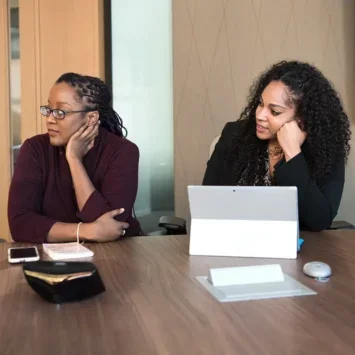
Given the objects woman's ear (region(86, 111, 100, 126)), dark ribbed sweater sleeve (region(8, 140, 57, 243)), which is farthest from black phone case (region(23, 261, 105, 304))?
woman's ear (region(86, 111, 100, 126))

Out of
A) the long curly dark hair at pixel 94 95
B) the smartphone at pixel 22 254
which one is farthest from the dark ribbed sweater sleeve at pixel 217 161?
the smartphone at pixel 22 254

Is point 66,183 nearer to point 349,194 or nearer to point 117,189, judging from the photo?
point 117,189

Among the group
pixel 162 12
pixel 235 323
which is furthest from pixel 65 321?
pixel 162 12

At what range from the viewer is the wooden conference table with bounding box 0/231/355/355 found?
760 mm

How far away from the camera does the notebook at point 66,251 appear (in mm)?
1267

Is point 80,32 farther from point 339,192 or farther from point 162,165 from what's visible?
point 339,192

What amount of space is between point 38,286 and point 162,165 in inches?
78.5

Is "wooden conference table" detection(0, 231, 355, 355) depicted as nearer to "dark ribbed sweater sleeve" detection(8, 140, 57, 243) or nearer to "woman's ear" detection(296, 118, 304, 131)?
"dark ribbed sweater sleeve" detection(8, 140, 57, 243)

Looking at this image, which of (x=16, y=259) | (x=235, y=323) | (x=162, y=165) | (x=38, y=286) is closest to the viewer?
(x=235, y=323)

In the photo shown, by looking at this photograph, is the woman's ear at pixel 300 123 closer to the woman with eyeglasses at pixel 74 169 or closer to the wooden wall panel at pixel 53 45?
A: the woman with eyeglasses at pixel 74 169

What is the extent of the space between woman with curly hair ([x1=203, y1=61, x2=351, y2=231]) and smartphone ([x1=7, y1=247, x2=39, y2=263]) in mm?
824

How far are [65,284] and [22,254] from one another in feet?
1.29

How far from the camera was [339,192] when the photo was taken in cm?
177

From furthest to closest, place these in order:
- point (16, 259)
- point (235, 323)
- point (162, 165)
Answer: point (162, 165), point (16, 259), point (235, 323)
